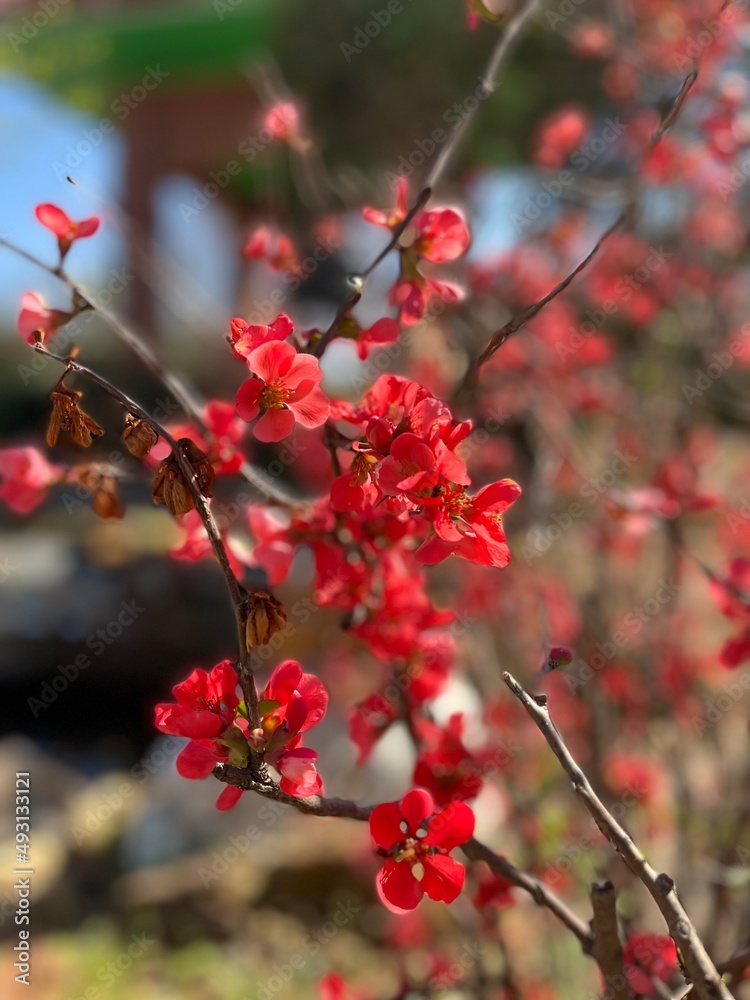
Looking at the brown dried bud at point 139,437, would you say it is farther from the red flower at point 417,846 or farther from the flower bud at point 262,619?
the red flower at point 417,846

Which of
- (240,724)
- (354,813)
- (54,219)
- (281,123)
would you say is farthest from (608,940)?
(281,123)

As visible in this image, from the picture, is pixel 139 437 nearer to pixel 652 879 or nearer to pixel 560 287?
pixel 560 287

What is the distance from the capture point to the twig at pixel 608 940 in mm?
760

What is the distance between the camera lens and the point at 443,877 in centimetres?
74

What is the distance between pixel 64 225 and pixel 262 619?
532 millimetres

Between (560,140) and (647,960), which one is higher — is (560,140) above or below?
above

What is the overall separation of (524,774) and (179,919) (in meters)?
1.34

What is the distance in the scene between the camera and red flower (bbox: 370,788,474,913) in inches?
28.9

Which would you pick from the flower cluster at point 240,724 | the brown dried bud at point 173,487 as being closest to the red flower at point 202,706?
the flower cluster at point 240,724

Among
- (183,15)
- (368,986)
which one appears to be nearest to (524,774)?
(368,986)

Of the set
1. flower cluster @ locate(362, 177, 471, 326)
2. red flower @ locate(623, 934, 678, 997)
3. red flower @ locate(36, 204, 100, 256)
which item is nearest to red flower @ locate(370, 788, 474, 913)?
red flower @ locate(623, 934, 678, 997)

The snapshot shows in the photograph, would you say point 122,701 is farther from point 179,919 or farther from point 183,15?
point 183,15

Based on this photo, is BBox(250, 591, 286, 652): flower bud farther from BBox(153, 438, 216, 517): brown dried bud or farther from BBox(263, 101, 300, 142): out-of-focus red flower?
BBox(263, 101, 300, 142): out-of-focus red flower

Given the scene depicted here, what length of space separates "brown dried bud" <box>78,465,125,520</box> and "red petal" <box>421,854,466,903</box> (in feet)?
1.64
